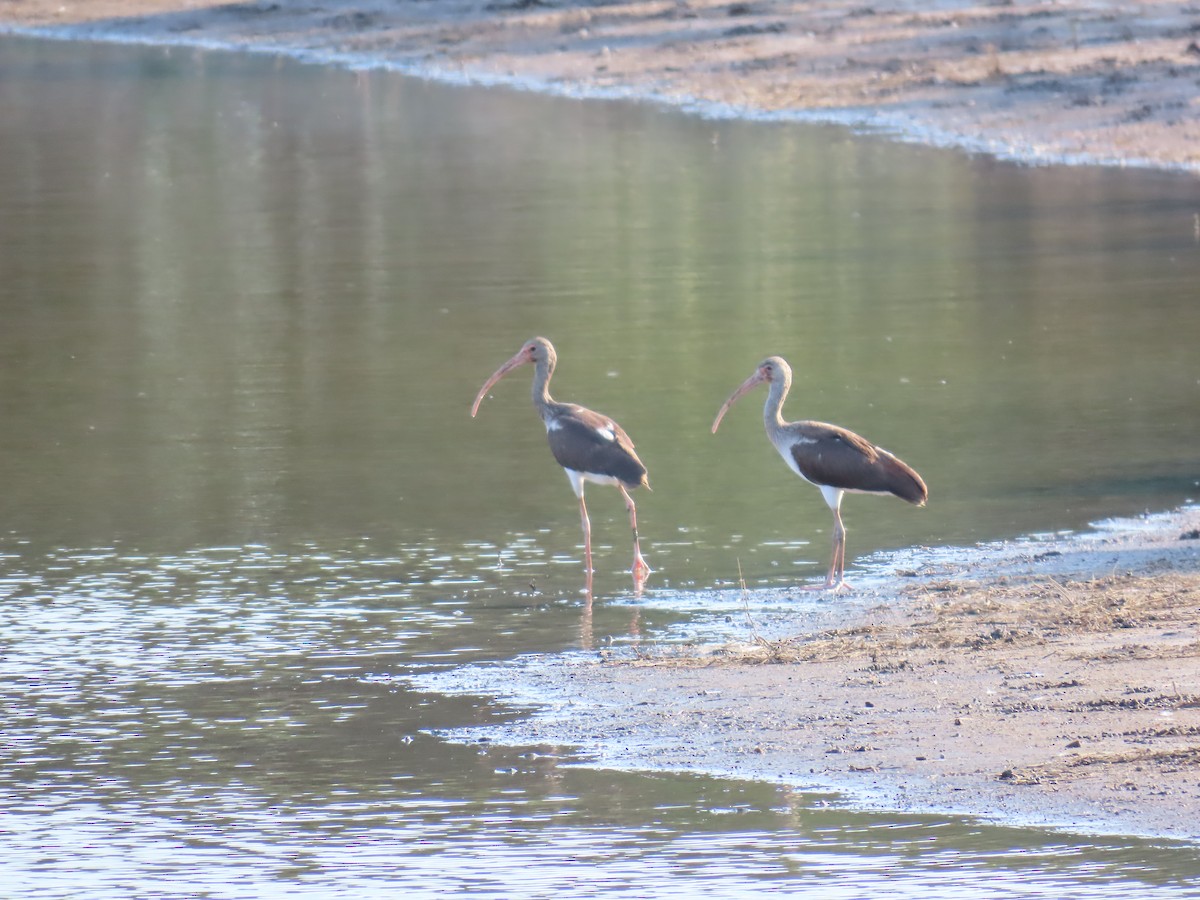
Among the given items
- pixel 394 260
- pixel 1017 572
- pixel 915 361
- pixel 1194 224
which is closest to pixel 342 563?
pixel 1017 572

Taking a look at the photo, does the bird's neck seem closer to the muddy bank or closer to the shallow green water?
the shallow green water

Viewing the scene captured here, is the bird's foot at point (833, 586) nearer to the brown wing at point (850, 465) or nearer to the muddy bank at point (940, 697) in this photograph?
the muddy bank at point (940, 697)

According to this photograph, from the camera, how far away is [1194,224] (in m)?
26.4

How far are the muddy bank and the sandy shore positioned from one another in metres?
21.2

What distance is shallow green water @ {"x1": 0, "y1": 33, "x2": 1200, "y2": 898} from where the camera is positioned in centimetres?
838

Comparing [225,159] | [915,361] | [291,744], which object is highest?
[225,159]

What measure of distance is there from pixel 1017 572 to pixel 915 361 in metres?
7.06

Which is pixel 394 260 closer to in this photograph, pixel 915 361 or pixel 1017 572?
pixel 915 361

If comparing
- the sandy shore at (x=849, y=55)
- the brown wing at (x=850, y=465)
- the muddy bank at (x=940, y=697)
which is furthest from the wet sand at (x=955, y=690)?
the sandy shore at (x=849, y=55)

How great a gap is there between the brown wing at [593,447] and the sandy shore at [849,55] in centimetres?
2000

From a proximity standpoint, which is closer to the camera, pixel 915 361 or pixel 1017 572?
pixel 1017 572

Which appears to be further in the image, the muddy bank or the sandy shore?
the sandy shore

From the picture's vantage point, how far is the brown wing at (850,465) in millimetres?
12414

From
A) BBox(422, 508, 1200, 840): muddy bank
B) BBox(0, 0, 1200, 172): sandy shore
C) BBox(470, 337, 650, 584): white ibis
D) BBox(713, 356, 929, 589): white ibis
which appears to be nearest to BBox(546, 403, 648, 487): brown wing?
BBox(470, 337, 650, 584): white ibis
